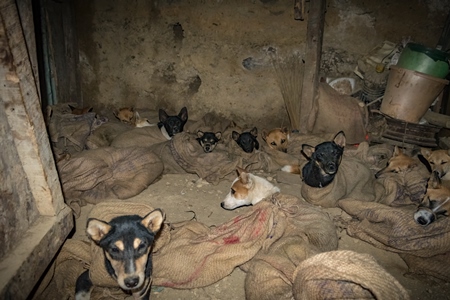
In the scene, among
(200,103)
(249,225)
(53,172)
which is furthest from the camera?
(200,103)

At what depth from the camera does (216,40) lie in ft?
24.2

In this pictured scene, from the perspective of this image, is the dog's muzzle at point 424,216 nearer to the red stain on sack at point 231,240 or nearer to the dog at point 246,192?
the dog at point 246,192

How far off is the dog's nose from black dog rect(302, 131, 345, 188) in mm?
3275

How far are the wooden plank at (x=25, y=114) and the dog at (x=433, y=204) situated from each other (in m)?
4.42

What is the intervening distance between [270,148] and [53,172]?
4619 millimetres

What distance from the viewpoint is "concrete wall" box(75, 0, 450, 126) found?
6.62 m

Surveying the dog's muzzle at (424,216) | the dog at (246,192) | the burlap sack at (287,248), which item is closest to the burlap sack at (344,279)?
the burlap sack at (287,248)

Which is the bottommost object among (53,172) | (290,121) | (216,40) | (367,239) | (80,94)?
(367,239)

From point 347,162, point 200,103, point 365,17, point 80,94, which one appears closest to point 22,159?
point 347,162

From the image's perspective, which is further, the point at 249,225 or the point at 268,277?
the point at 249,225

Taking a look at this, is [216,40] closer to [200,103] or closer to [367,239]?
[200,103]

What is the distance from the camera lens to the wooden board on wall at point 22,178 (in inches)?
90.0

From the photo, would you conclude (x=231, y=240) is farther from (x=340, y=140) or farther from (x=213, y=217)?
(x=340, y=140)

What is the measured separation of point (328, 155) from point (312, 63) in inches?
102
